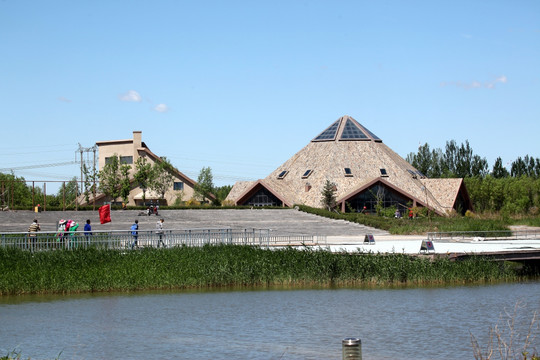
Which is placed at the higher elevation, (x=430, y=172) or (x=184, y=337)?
(x=430, y=172)

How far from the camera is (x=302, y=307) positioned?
22109 millimetres

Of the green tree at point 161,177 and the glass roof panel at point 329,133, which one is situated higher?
the glass roof panel at point 329,133

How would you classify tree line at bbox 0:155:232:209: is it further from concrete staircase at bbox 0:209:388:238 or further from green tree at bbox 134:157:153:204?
concrete staircase at bbox 0:209:388:238

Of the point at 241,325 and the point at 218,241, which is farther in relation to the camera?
the point at 218,241

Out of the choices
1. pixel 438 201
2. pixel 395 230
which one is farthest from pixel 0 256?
pixel 438 201

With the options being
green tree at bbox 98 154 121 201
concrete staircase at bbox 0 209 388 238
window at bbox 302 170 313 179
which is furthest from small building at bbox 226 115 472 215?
concrete staircase at bbox 0 209 388 238

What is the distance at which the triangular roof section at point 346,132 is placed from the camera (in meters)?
83.9

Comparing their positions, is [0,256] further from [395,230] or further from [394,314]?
[395,230]

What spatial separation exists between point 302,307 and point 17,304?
28.5ft

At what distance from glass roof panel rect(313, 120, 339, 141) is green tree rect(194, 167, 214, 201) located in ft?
42.7

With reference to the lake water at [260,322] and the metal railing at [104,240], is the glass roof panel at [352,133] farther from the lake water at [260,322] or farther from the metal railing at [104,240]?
the lake water at [260,322]

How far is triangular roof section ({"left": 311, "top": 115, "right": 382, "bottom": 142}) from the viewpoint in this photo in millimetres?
83875

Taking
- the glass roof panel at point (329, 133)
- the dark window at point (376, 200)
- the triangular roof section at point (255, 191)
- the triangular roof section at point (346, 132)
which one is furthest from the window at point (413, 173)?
the triangular roof section at point (255, 191)

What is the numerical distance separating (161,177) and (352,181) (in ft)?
68.2
